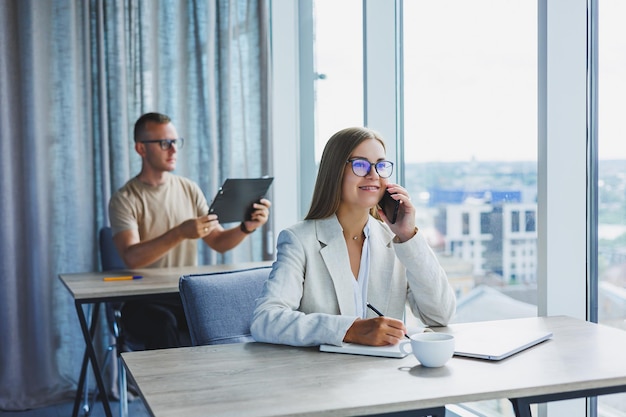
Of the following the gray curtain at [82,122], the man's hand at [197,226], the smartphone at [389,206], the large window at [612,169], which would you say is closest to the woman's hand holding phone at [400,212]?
the smartphone at [389,206]

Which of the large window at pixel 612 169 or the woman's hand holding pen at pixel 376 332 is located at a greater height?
the large window at pixel 612 169

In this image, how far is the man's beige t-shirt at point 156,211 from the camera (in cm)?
341

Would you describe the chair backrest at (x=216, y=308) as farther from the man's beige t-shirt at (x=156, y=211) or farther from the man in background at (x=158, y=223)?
the man's beige t-shirt at (x=156, y=211)

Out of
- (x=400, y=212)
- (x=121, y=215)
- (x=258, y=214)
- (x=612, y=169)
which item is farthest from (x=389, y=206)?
(x=121, y=215)

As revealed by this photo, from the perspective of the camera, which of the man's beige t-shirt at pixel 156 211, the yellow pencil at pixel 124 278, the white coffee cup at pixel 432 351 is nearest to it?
the white coffee cup at pixel 432 351

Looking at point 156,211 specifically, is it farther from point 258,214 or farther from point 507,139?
point 507,139

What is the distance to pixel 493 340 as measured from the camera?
5.63 feet

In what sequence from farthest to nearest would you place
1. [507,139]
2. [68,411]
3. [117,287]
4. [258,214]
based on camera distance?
[68,411], [258,214], [117,287], [507,139]

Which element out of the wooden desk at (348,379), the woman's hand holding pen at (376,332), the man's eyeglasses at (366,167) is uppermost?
the man's eyeglasses at (366,167)

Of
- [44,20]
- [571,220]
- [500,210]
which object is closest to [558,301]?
[571,220]

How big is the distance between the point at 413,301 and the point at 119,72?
102 inches

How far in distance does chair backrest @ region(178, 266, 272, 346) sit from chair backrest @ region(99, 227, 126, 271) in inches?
61.2

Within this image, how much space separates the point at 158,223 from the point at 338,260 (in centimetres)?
174

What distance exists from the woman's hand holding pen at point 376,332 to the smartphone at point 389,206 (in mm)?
362
